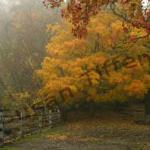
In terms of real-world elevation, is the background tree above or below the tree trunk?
above

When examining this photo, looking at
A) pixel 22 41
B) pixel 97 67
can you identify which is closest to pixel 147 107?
pixel 97 67

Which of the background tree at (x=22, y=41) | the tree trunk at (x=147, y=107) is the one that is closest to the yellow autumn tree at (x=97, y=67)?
the tree trunk at (x=147, y=107)

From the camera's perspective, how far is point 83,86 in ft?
130

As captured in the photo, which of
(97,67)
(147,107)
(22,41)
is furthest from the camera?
(22,41)

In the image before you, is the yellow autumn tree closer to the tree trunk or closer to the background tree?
the tree trunk

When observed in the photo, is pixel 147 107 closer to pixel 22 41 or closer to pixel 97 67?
pixel 97 67

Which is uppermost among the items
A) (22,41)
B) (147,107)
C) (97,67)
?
(22,41)

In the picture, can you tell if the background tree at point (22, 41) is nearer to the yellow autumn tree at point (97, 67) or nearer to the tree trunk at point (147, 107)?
the yellow autumn tree at point (97, 67)

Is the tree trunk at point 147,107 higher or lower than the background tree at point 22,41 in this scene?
lower

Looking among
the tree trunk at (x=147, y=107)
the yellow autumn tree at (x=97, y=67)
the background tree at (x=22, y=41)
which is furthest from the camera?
the background tree at (x=22, y=41)

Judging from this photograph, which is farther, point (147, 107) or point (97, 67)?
point (147, 107)

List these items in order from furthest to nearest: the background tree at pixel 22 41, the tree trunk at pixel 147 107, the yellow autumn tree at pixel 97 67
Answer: the background tree at pixel 22 41, the tree trunk at pixel 147 107, the yellow autumn tree at pixel 97 67

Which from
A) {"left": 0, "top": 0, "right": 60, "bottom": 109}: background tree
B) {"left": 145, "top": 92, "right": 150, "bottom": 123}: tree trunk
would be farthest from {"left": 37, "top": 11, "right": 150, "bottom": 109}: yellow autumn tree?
{"left": 0, "top": 0, "right": 60, "bottom": 109}: background tree

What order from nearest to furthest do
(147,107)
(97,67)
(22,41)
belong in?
(97,67), (147,107), (22,41)
